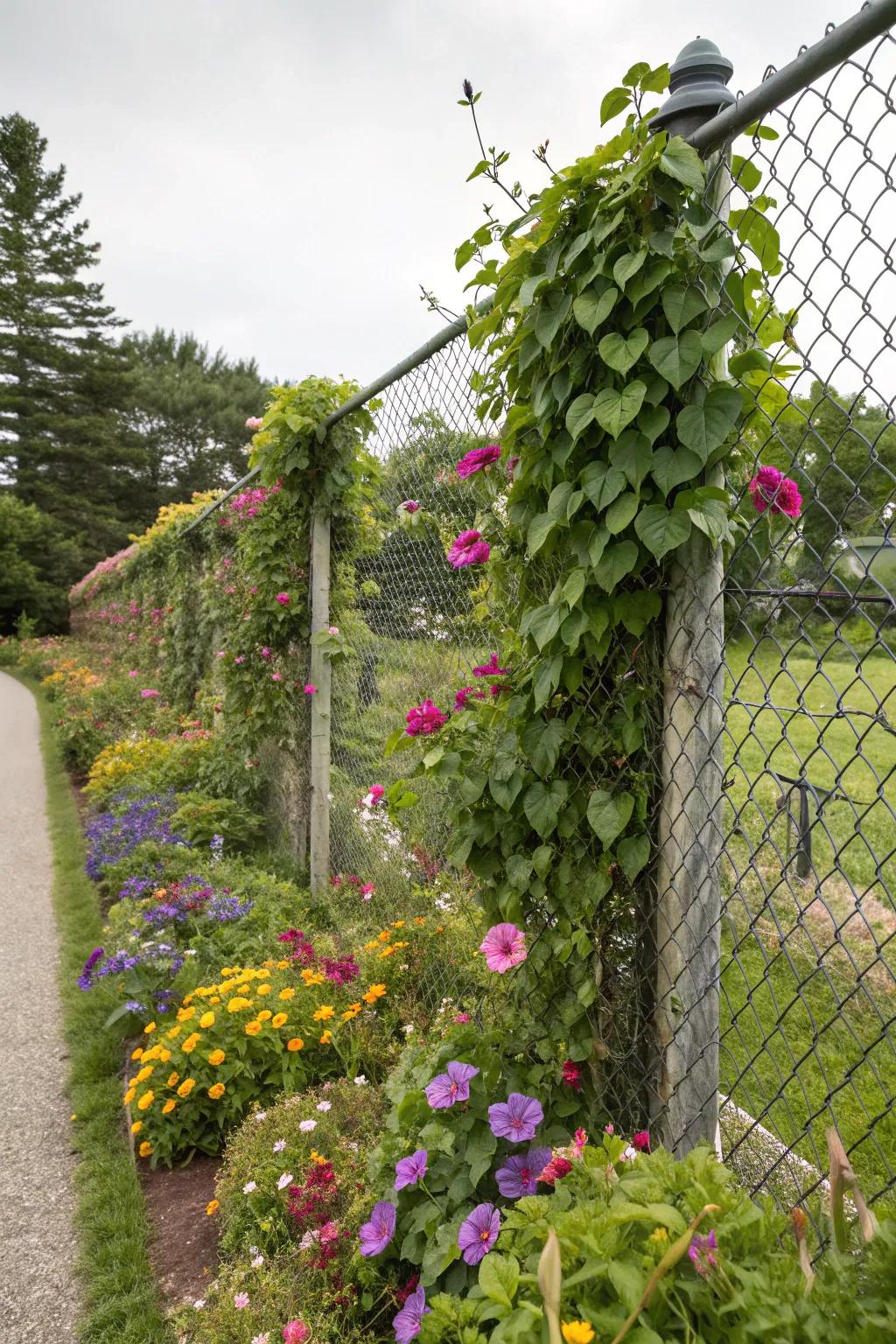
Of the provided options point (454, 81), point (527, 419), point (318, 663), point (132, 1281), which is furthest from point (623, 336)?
point (318, 663)

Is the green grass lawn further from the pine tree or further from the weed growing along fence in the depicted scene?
the pine tree

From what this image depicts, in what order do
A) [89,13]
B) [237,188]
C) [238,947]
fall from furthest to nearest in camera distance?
[237,188], [89,13], [238,947]

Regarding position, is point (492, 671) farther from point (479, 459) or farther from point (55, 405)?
point (55, 405)

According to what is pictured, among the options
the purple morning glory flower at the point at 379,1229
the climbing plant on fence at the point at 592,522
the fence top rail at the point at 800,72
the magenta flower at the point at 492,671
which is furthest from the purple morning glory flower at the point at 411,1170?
the fence top rail at the point at 800,72

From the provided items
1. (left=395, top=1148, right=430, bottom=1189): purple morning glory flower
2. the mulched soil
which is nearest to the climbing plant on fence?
(left=395, top=1148, right=430, bottom=1189): purple morning glory flower

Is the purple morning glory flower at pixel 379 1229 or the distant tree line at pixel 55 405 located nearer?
the purple morning glory flower at pixel 379 1229

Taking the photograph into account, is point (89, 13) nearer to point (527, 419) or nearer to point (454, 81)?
point (454, 81)

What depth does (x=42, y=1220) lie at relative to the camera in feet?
7.29

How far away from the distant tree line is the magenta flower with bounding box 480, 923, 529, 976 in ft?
77.4

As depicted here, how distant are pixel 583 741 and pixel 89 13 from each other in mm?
6851

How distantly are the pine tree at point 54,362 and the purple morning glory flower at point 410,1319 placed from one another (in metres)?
25.3

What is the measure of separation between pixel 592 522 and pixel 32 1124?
288 cm

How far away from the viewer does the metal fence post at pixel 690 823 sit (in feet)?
4.39

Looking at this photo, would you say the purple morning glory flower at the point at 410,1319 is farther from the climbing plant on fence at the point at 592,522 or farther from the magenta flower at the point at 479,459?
the magenta flower at the point at 479,459
